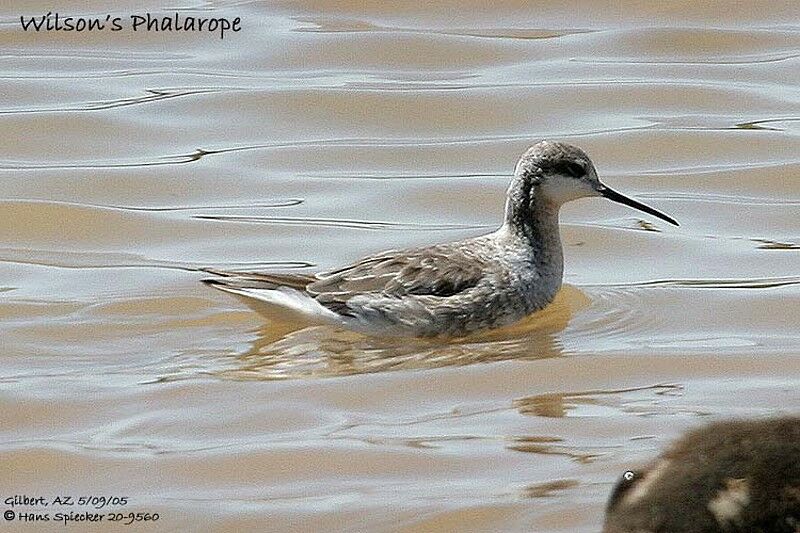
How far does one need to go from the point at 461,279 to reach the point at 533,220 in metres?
0.67

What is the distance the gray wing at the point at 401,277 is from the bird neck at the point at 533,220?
0.42 metres

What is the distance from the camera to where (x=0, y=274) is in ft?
34.6

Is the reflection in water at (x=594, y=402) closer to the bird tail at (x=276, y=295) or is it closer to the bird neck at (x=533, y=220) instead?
the bird tail at (x=276, y=295)

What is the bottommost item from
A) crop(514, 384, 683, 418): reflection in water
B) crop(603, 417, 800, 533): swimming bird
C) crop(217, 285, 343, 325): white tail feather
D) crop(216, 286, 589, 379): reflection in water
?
crop(216, 286, 589, 379): reflection in water

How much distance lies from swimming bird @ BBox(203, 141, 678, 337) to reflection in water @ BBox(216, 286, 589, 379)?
7 centimetres

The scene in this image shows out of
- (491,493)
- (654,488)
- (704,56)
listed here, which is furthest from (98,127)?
(654,488)

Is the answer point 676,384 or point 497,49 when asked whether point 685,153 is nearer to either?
point 497,49

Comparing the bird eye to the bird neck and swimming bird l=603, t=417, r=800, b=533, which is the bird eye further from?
swimming bird l=603, t=417, r=800, b=533

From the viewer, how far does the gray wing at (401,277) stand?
9.70m

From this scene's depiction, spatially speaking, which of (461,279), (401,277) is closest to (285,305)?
(401,277)

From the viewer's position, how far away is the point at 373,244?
1112 centimetres

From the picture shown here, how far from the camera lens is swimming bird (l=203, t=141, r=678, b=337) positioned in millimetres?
9672

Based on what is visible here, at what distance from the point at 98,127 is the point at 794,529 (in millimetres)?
9030

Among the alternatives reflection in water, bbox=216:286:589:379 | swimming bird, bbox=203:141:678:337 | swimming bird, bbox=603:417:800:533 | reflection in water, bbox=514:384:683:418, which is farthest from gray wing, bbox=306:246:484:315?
swimming bird, bbox=603:417:800:533
